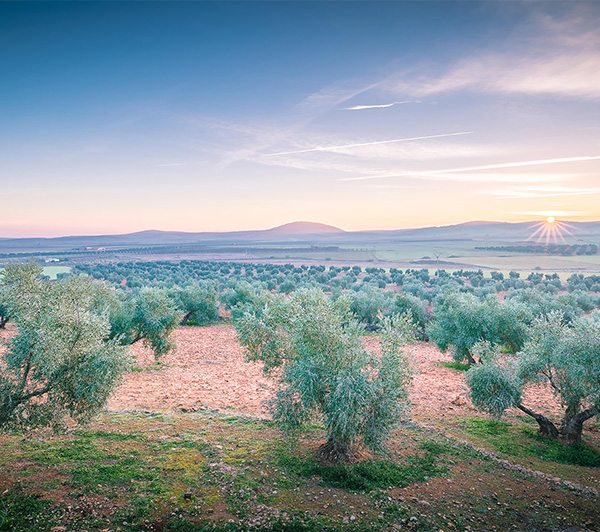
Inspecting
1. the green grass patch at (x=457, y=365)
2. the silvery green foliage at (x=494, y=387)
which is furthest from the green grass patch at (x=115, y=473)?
the green grass patch at (x=457, y=365)

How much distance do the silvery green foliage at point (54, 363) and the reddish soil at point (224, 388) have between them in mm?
2654

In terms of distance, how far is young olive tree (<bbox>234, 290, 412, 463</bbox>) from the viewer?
1295 centimetres

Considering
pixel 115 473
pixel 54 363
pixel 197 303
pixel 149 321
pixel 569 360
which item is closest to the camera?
pixel 54 363

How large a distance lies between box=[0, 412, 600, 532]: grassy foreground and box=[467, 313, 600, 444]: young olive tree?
177cm

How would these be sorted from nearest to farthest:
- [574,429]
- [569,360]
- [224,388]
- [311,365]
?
[311,365] → [569,360] → [574,429] → [224,388]

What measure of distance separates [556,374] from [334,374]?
11.9m

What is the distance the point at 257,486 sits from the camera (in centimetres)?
1288

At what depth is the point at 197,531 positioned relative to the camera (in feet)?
34.7

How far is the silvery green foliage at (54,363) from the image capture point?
1173 centimetres

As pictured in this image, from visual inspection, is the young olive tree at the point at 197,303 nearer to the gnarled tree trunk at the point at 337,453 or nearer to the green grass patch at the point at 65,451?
the green grass patch at the point at 65,451

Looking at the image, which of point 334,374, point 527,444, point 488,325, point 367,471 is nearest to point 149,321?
point 334,374

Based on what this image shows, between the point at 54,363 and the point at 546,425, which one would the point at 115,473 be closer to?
the point at 54,363

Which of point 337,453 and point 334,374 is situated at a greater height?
point 334,374

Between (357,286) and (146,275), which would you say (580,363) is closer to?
(357,286)
